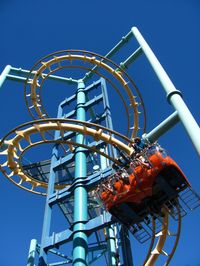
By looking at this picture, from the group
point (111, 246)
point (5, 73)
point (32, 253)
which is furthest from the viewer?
point (32, 253)

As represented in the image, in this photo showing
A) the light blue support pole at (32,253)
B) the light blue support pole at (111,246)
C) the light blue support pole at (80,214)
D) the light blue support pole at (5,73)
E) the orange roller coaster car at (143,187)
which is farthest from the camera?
the light blue support pole at (32,253)

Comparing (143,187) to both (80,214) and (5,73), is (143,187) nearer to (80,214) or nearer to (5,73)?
(80,214)

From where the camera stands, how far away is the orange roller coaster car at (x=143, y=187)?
544cm

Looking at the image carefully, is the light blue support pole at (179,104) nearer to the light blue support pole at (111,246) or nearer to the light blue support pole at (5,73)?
the light blue support pole at (111,246)

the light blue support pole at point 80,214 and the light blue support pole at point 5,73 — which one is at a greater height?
the light blue support pole at point 5,73

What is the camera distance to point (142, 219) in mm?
6098

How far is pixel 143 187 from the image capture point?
5562mm

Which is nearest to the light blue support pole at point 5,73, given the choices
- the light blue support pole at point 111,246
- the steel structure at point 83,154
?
the steel structure at point 83,154

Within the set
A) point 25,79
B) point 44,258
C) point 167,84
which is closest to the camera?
point 167,84

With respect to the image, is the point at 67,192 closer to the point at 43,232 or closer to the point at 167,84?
the point at 43,232

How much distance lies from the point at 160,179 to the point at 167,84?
75.0 inches

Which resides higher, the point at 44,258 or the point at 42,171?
the point at 42,171

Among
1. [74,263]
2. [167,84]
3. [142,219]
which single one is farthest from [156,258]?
[167,84]

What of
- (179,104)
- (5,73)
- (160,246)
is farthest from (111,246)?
(5,73)
